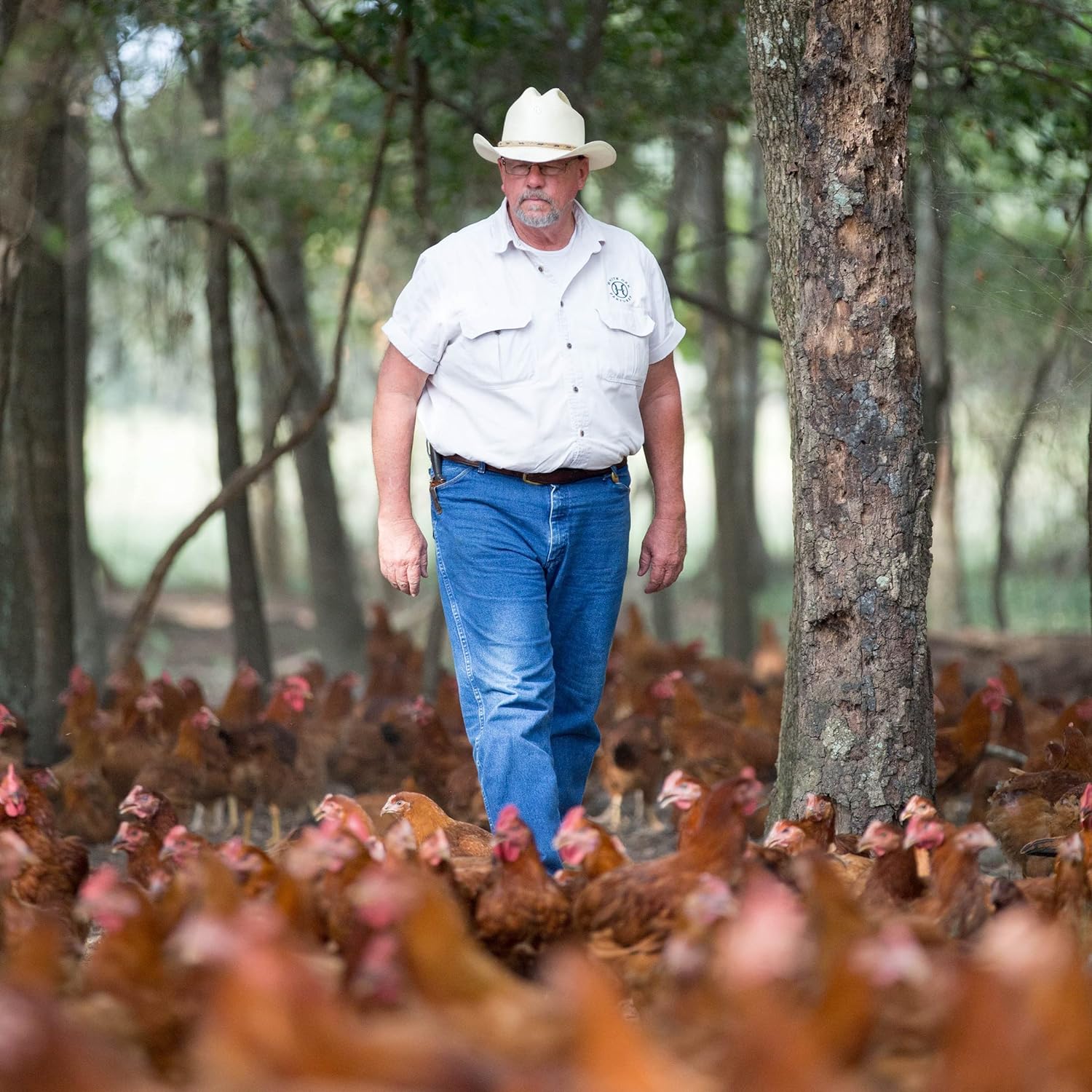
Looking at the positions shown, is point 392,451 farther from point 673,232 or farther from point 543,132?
point 673,232

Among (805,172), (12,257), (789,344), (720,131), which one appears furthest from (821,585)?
(720,131)

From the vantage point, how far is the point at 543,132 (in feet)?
14.4

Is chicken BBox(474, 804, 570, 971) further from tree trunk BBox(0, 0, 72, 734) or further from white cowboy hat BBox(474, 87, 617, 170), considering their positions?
tree trunk BBox(0, 0, 72, 734)

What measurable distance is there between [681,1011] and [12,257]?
4.53 meters

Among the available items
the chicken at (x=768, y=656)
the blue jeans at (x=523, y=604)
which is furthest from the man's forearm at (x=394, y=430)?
the chicken at (x=768, y=656)

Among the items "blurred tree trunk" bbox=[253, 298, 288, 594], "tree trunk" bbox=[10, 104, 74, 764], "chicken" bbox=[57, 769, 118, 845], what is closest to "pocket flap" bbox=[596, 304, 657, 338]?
"chicken" bbox=[57, 769, 118, 845]

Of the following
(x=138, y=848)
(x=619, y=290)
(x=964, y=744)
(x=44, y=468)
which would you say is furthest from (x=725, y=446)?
(x=138, y=848)

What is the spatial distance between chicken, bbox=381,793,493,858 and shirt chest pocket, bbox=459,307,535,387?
150cm

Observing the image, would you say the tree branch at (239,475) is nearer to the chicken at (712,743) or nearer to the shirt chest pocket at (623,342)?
the chicken at (712,743)

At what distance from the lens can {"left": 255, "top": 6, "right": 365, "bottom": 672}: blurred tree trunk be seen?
11.0 metres

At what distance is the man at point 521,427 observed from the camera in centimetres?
434

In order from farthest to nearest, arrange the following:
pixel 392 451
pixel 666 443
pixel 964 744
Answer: pixel 964 744, pixel 666 443, pixel 392 451

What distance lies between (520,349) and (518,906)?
1.80 m

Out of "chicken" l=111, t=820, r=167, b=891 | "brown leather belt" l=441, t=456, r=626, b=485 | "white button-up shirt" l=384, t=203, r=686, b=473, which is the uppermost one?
"white button-up shirt" l=384, t=203, r=686, b=473
